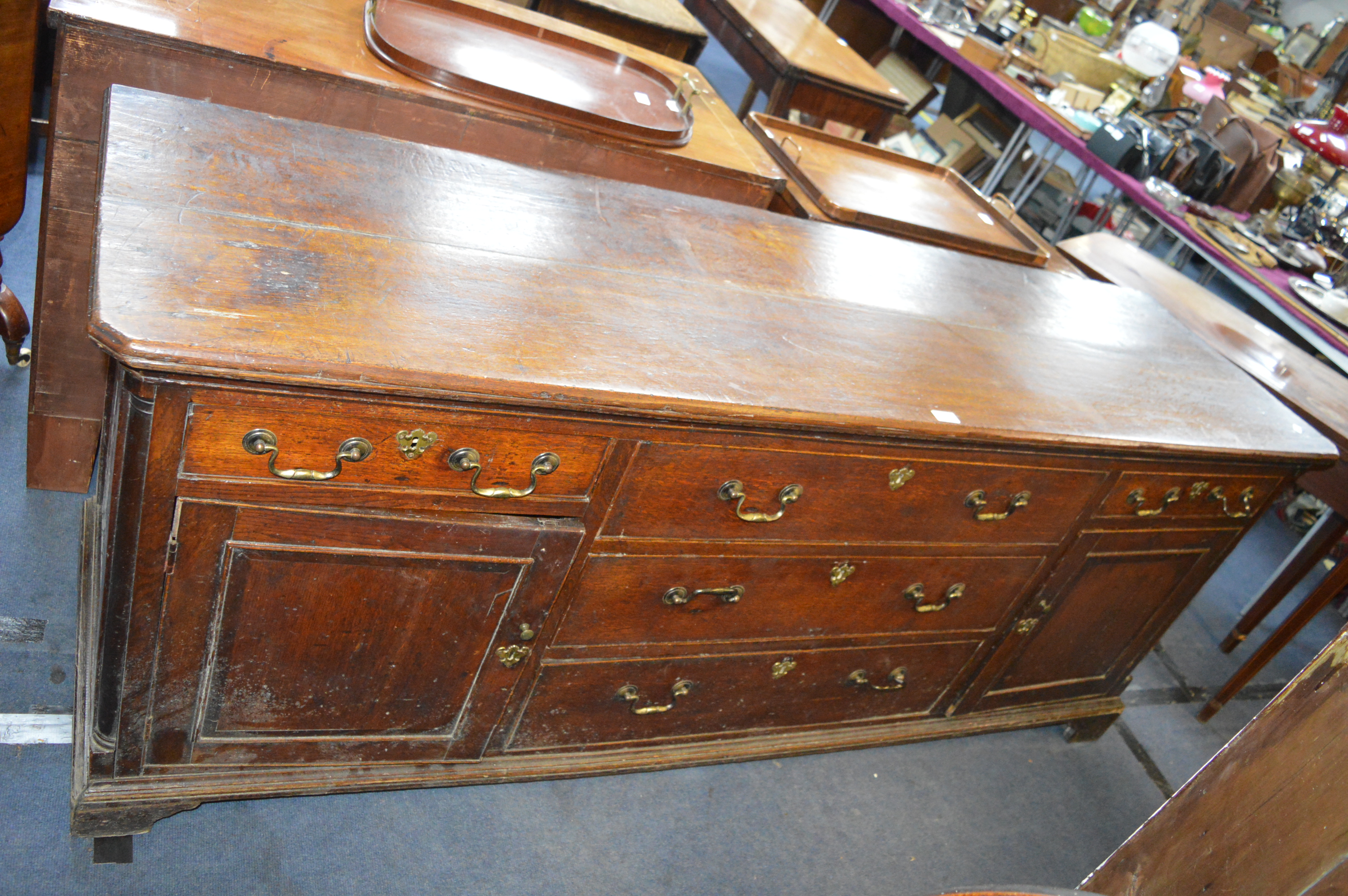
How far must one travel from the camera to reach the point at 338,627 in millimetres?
1396

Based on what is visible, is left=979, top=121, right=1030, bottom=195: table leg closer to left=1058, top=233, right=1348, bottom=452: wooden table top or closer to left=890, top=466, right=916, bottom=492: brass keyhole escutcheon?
left=1058, top=233, right=1348, bottom=452: wooden table top

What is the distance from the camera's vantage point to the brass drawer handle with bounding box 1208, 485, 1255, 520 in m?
2.08

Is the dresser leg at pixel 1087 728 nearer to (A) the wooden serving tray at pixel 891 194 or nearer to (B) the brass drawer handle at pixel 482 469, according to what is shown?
(A) the wooden serving tray at pixel 891 194

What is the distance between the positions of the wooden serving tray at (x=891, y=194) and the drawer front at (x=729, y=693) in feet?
3.48

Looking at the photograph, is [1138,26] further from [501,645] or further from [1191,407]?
[501,645]

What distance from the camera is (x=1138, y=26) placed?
563cm

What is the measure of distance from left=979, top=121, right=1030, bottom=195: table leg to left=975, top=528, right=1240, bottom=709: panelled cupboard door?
3.68 metres

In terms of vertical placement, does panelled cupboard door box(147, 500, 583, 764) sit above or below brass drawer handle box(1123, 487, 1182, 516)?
below

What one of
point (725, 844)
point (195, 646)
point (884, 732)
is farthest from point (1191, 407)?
point (195, 646)

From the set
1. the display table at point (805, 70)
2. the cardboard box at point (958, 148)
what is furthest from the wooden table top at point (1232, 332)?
the cardboard box at point (958, 148)

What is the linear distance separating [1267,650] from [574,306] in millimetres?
2530

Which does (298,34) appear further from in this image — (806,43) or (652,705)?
(806,43)

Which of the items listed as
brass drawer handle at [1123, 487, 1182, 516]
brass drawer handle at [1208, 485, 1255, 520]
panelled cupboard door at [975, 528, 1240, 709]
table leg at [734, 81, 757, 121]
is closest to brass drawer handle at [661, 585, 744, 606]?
panelled cupboard door at [975, 528, 1240, 709]

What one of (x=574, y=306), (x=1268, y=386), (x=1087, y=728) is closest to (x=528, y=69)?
(x=574, y=306)
